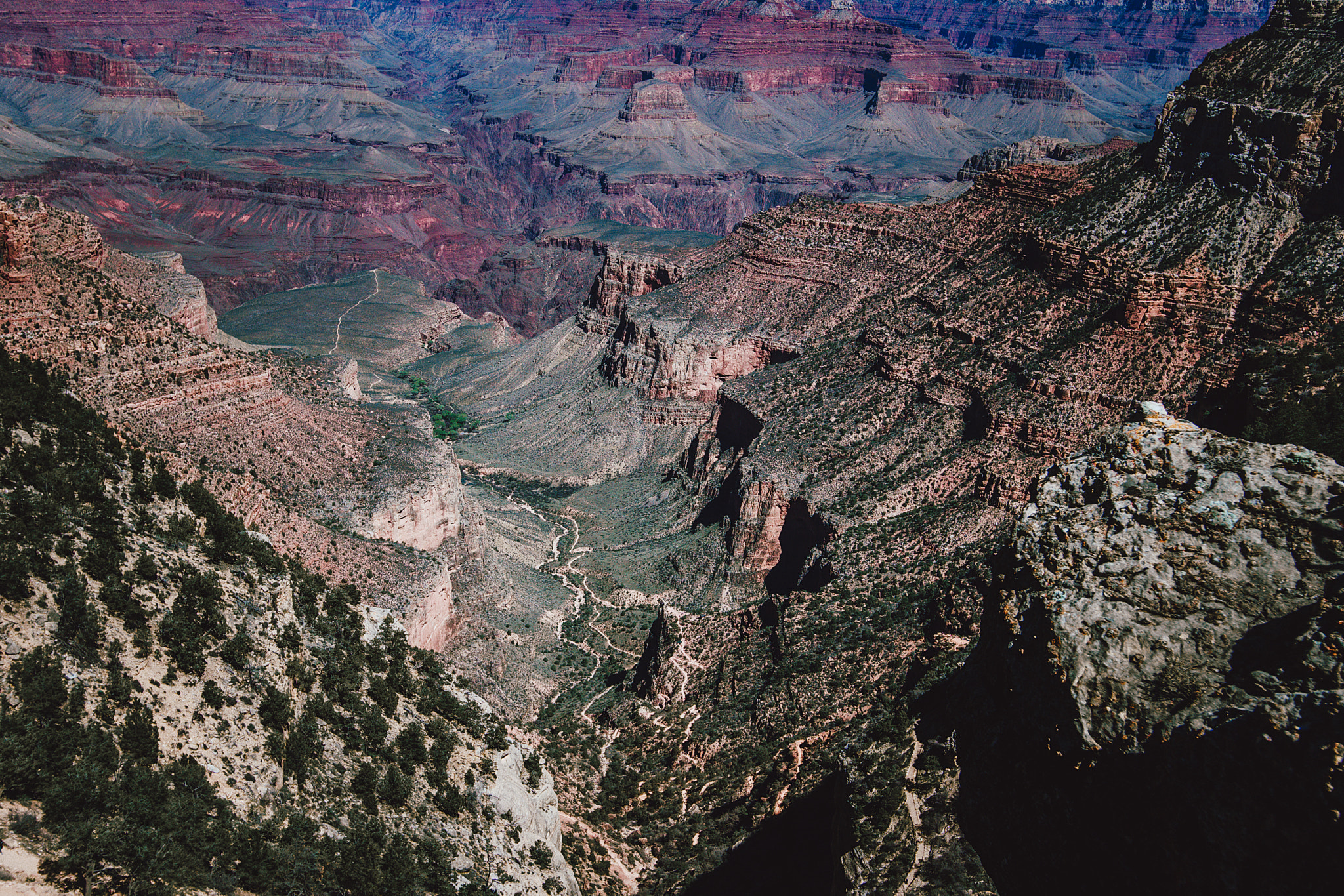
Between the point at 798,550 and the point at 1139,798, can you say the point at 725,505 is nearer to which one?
the point at 798,550

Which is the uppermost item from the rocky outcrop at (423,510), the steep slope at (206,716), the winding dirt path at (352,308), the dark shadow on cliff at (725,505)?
the steep slope at (206,716)

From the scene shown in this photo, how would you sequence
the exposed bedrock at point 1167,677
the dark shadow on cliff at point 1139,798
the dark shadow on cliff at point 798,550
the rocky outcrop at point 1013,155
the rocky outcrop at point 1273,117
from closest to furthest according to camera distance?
the dark shadow on cliff at point 1139,798 → the exposed bedrock at point 1167,677 → the dark shadow on cliff at point 798,550 → the rocky outcrop at point 1273,117 → the rocky outcrop at point 1013,155

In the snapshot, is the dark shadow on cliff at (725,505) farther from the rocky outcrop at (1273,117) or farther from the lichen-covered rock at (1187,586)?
the lichen-covered rock at (1187,586)

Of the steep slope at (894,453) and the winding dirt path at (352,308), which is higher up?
the steep slope at (894,453)

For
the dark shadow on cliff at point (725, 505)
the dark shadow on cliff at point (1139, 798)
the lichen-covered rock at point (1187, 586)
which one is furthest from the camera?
the dark shadow on cliff at point (725, 505)

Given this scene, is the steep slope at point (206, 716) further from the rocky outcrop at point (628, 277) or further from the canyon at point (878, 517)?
the rocky outcrop at point (628, 277)

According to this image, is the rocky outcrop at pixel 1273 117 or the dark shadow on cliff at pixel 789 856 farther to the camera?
the rocky outcrop at pixel 1273 117

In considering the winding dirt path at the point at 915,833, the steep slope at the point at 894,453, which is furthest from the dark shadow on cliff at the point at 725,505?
the winding dirt path at the point at 915,833
